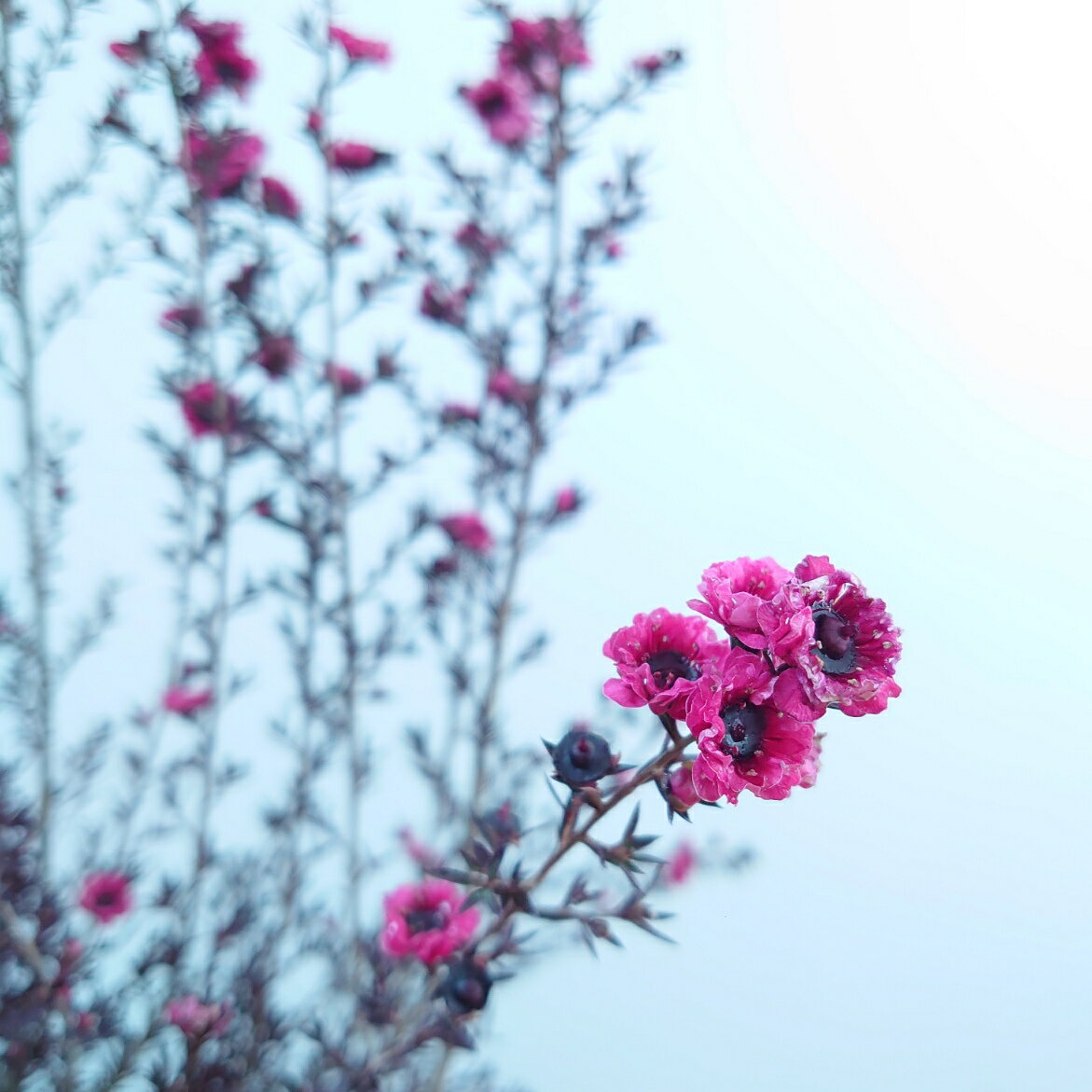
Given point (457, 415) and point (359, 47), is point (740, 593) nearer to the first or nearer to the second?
point (457, 415)

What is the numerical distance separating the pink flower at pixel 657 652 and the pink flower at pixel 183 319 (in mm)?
990

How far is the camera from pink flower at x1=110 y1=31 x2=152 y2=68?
1186 millimetres

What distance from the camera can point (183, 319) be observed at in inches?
51.3

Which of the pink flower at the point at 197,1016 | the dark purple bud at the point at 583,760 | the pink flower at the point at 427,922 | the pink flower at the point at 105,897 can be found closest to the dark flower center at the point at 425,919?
the pink flower at the point at 427,922

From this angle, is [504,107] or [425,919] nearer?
[425,919]

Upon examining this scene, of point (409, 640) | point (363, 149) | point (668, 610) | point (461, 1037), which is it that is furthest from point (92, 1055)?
point (363, 149)

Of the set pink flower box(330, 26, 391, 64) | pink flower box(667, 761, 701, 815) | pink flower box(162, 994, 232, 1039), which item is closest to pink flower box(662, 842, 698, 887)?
pink flower box(162, 994, 232, 1039)

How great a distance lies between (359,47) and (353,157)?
152 mm

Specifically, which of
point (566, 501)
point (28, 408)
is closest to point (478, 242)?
point (566, 501)

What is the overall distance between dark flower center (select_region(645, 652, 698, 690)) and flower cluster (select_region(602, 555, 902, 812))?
15 millimetres

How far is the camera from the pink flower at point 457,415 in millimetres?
1447

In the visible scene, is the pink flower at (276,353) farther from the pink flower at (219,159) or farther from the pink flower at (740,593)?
the pink flower at (740,593)

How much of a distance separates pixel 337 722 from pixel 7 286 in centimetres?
77

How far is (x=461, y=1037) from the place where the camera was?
2.19ft
